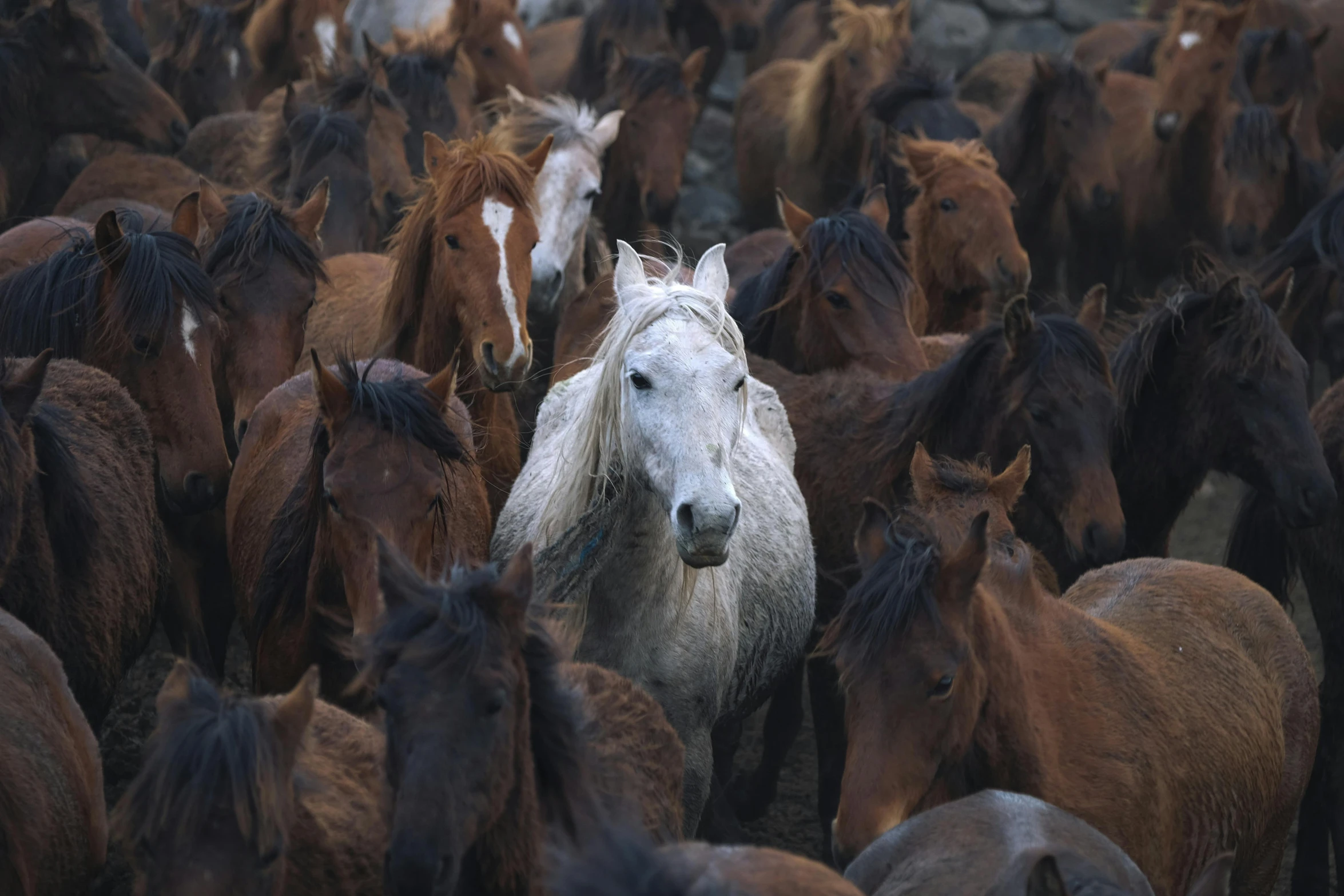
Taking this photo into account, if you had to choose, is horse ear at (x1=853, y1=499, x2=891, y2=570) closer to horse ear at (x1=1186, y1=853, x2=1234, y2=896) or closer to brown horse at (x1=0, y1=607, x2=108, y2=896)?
horse ear at (x1=1186, y1=853, x2=1234, y2=896)

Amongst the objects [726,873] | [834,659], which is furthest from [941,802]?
[726,873]

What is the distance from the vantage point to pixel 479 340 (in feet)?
17.4

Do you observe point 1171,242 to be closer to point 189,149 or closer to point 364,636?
point 189,149

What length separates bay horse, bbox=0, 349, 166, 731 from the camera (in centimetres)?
383

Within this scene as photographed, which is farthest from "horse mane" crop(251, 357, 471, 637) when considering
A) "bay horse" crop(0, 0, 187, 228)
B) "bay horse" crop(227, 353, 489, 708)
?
"bay horse" crop(0, 0, 187, 228)

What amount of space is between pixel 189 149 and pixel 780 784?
5.60m

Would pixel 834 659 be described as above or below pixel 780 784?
above

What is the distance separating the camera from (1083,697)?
12.0ft

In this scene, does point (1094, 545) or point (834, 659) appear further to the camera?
point (1094, 545)

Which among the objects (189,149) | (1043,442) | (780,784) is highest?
(1043,442)

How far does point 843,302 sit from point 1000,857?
3.71 m

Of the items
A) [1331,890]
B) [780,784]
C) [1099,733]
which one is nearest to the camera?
[1099,733]

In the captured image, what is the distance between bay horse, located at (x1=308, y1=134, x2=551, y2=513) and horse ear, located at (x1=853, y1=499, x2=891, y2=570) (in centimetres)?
190

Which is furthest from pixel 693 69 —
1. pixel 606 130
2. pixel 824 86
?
pixel 606 130
